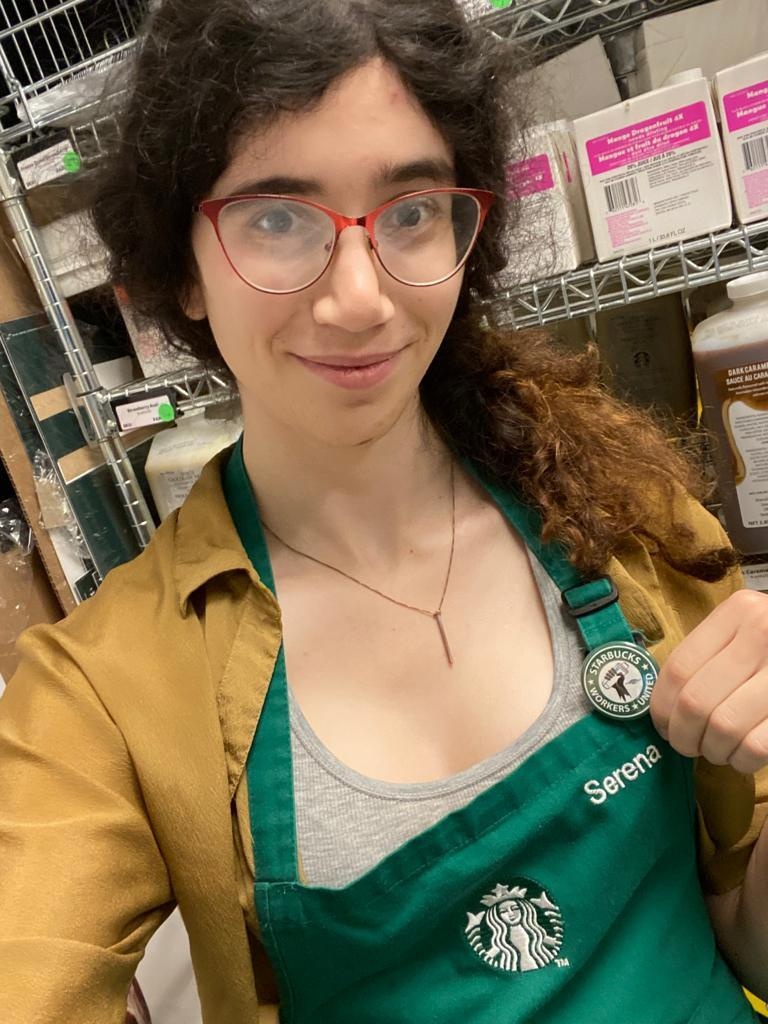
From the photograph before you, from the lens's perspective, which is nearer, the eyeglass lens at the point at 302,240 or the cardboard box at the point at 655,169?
the eyeglass lens at the point at 302,240

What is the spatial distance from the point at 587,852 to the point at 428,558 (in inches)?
13.6

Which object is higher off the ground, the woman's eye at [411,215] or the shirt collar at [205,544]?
the woman's eye at [411,215]

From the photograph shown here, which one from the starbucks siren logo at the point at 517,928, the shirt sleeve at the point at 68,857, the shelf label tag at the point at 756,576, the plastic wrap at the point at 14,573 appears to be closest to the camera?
the shirt sleeve at the point at 68,857

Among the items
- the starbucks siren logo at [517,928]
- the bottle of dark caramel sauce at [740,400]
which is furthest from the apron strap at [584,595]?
the bottle of dark caramel sauce at [740,400]

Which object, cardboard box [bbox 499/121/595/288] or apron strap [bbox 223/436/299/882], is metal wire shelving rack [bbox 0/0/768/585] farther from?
apron strap [bbox 223/436/299/882]

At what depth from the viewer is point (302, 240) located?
0.67m

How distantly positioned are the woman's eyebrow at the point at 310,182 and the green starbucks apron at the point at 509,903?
0.45m

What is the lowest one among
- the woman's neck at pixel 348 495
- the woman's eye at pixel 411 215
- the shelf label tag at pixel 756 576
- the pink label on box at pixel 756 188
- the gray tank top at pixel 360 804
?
the shelf label tag at pixel 756 576

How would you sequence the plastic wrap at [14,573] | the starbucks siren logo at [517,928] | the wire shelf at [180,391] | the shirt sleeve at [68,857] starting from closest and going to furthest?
the shirt sleeve at [68,857] → the starbucks siren logo at [517,928] → the wire shelf at [180,391] → the plastic wrap at [14,573]

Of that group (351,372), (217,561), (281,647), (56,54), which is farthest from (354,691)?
(56,54)

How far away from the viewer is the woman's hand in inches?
24.7

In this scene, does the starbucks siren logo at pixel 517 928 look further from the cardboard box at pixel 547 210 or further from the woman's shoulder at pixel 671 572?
the cardboard box at pixel 547 210

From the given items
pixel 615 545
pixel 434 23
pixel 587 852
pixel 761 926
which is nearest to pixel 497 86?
pixel 434 23

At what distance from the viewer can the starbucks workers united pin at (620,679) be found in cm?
70
